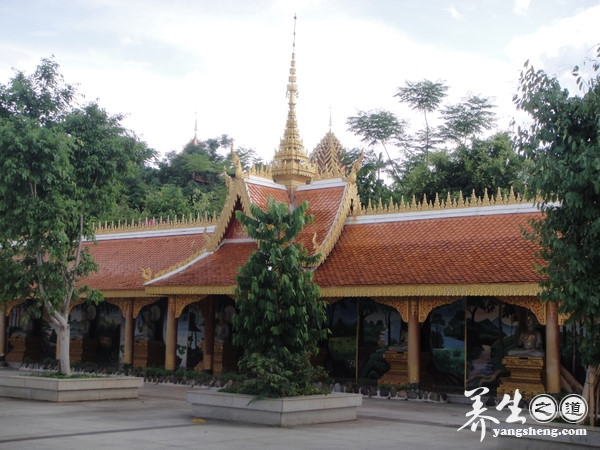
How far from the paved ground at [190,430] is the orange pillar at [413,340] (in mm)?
1961

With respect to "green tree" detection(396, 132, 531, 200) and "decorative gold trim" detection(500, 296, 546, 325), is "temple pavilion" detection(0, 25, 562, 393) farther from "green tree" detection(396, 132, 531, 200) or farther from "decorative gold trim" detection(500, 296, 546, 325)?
"green tree" detection(396, 132, 531, 200)

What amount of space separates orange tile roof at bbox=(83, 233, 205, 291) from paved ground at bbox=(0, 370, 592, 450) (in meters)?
7.74

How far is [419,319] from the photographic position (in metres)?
17.7

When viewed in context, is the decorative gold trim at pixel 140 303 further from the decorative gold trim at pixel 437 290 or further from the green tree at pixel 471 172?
the green tree at pixel 471 172

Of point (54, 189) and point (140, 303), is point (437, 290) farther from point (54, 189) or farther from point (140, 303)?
point (140, 303)

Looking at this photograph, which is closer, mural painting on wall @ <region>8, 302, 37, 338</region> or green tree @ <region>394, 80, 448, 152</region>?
mural painting on wall @ <region>8, 302, 37, 338</region>

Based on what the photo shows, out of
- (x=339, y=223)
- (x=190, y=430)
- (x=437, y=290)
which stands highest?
(x=339, y=223)

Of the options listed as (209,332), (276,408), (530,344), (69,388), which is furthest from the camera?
(209,332)

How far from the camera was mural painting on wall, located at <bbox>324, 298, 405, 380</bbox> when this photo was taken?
20.7 meters

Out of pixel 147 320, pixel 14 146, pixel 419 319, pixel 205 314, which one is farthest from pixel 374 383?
pixel 14 146

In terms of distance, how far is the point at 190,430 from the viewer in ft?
38.8

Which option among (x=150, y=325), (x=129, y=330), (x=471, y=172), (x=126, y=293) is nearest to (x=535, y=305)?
(x=126, y=293)

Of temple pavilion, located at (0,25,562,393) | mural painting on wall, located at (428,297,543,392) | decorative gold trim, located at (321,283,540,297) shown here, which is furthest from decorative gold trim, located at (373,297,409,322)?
mural painting on wall, located at (428,297,543,392)

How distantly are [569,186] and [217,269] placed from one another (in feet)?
40.0
